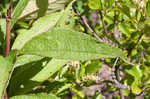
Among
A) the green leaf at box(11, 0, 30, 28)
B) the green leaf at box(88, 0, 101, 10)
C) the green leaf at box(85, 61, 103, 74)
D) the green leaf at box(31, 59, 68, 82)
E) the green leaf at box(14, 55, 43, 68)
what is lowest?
the green leaf at box(85, 61, 103, 74)

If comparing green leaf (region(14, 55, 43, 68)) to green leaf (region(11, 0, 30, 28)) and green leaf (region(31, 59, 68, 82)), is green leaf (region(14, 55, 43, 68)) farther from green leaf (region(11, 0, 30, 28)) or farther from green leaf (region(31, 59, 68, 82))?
green leaf (region(11, 0, 30, 28))

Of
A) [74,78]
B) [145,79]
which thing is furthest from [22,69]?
[145,79]

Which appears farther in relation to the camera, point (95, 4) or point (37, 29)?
point (95, 4)

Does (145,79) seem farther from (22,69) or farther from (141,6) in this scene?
(22,69)

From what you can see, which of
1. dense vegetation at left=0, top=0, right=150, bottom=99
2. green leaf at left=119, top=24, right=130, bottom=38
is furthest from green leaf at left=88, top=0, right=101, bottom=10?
green leaf at left=119, top=24, right=130, bottom=38

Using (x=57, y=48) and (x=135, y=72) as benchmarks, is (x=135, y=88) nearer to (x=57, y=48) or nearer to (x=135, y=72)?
(x=135, y=72)

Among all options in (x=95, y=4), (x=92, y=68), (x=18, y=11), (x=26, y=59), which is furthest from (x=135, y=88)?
(x=18, y=11)
